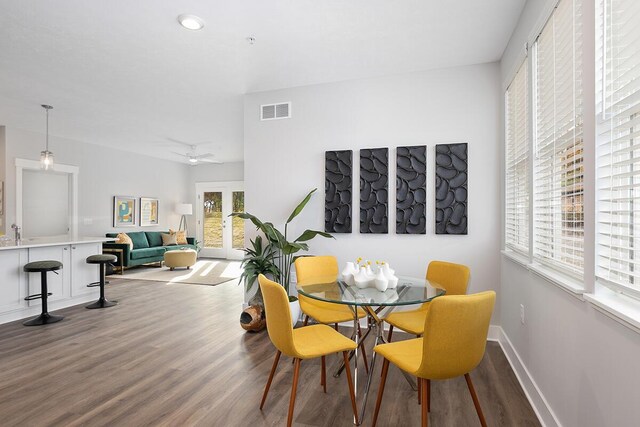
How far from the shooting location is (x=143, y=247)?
788 centimetres

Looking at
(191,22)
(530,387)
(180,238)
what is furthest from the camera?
(180,238)

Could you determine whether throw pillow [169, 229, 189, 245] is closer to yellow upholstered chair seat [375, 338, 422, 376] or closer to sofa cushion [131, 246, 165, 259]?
sofa cushion [131, 246, 165, 259]

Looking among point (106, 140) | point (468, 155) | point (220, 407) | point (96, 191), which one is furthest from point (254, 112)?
point (96, 191)

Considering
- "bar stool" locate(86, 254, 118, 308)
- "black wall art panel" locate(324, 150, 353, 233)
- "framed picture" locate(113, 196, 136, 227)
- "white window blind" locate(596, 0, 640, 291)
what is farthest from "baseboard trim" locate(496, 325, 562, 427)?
"framed picture" locate(113, 196, 136, 227)

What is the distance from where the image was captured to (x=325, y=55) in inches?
130

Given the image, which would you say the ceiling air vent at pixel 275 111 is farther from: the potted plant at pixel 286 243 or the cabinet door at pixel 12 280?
the cabinet door at pixel 12 280

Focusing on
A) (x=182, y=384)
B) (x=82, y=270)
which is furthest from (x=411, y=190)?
(x=82, y=270)

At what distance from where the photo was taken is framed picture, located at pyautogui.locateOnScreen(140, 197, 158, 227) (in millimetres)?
8484

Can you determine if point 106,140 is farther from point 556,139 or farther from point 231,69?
point 556,139

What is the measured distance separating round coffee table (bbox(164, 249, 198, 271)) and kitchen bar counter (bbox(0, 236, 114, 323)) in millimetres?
2530

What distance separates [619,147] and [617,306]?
2.07 ft

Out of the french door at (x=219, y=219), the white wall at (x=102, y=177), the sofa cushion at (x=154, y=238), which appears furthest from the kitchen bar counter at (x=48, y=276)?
Result: the french door at (x=219, y=219)

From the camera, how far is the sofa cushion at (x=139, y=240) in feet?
25.3

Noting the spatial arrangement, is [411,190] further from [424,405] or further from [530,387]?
[424,405]
